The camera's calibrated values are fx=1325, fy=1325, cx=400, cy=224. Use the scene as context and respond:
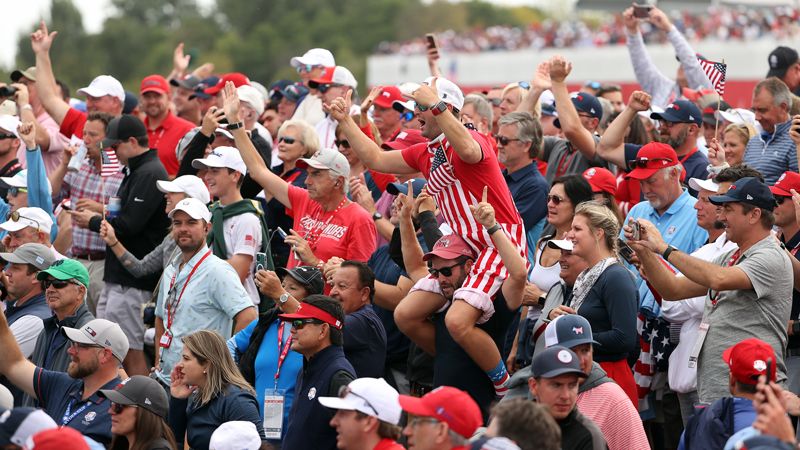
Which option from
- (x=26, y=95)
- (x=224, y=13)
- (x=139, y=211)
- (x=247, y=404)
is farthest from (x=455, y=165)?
(x=224, y=13)

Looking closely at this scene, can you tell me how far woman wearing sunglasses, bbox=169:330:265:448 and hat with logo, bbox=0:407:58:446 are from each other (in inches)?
72.1

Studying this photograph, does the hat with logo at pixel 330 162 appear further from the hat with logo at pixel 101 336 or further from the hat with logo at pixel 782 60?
the hat with logo at pixel 782 60

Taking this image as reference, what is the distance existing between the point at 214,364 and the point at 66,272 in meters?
1.85

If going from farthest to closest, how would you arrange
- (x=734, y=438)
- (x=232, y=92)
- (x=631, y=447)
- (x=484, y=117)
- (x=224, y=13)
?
1. (x=224, y=13)
2. (x=484, y=117)
3. (x=232, y=92)
4. (x=631, y=447)
5. (x=734, y=438)

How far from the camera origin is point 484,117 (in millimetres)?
11602

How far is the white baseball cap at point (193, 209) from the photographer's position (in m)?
9.74

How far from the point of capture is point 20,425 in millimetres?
6180

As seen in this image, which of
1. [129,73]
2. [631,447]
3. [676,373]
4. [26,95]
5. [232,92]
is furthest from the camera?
[129,73]

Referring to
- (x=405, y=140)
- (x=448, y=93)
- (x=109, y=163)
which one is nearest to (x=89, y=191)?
(x=109, y=163)

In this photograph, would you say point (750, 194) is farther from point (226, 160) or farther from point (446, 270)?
point (226, 160)

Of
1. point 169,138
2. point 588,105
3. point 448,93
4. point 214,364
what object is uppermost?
point 448,93

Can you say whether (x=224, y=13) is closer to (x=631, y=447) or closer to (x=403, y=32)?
(x=403, y=32)

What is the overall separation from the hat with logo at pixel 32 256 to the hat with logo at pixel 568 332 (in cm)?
427

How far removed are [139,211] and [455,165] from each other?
3753 millimetres
